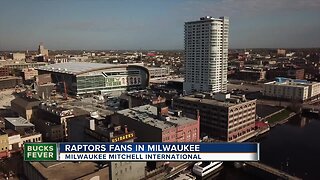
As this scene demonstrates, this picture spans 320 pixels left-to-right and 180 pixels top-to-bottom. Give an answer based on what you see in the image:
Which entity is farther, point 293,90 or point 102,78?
point 102,78

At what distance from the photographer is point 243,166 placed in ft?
94.7

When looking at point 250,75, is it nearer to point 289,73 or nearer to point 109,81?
point 289,73

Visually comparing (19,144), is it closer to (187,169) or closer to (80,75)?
(187,169)

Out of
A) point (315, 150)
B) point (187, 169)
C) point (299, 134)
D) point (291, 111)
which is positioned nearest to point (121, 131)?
point (187, 169)

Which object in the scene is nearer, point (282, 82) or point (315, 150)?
point (315, 150)

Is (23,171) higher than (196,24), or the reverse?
(196,24)

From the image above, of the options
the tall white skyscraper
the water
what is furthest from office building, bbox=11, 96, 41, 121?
the tall white skyscraper

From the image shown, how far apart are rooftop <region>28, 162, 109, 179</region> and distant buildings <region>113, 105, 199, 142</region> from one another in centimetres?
826

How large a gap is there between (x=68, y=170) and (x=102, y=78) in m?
44.5

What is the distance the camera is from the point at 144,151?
8.48m

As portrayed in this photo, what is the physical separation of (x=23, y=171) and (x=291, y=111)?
1694 inches

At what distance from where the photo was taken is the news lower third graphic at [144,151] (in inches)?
328

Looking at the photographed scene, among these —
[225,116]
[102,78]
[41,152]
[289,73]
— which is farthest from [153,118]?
[289,73]

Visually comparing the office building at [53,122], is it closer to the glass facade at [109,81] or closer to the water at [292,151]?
the water at [292,151]
